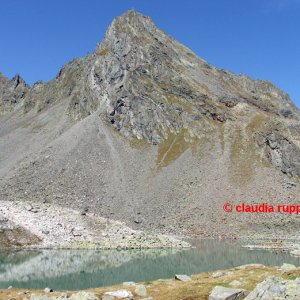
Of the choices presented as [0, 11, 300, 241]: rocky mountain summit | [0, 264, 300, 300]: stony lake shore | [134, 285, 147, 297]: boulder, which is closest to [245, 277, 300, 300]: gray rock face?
[0, 264, 300, 300]: stony lake shore

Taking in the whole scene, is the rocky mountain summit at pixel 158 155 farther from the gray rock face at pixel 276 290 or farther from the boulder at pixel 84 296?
the gray rock face at pixel 276 290

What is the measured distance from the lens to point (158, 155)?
155875 mm

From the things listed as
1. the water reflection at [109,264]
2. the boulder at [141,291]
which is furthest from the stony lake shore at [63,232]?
the boulder at [141,291]

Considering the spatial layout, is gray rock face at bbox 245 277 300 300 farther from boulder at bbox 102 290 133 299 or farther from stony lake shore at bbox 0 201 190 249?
stony lake shore at bbox 0 201 190 249

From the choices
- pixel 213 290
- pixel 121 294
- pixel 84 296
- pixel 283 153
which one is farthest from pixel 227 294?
pixel 283 153

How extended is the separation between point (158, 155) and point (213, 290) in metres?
128

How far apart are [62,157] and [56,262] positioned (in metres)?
75.7

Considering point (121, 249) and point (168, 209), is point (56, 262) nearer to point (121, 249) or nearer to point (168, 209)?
point (121, 249)

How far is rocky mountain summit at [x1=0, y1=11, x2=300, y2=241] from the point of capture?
121m

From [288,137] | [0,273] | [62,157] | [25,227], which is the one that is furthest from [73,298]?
[288,137]

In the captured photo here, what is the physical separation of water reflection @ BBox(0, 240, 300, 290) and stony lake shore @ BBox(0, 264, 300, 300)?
15.5 m

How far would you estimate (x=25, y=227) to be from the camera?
298ft

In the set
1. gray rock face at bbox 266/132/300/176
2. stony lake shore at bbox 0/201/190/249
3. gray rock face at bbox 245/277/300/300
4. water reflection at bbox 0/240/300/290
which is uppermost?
gray rock face at bbox 266/132/300/176

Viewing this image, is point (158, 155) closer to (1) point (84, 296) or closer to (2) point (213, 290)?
(1) point (84, 296)
